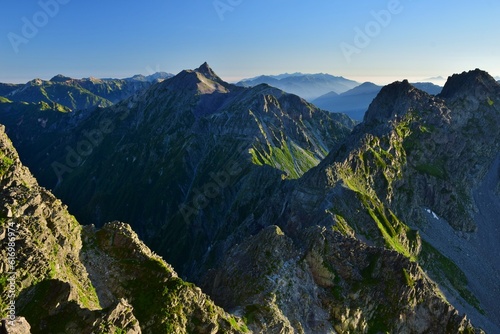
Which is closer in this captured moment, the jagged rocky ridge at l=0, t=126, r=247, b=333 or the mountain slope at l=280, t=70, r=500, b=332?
the jagged rocky ridge at l=0, t=126, r=247, b=333

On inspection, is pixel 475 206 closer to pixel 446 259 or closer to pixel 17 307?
pixel 446 259

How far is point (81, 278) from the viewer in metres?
55.3

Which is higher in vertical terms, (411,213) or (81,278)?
(81,278)

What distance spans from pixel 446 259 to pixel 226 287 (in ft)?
356

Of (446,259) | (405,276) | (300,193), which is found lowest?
(446,259)

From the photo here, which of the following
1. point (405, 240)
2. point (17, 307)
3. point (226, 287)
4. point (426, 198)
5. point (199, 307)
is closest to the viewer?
point (17, 307)

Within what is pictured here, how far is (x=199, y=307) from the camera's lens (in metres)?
56.7

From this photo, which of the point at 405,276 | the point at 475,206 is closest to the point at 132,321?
the point at 405,276

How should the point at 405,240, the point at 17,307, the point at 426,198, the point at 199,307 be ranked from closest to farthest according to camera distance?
the point at 17,307
the point at 199,307
the point at 405,240
the point at 426,198

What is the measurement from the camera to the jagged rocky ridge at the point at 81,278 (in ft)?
142

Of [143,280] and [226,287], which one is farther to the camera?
[226,287]

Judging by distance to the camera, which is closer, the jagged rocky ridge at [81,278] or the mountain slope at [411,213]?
the jagged rocky ridge at [81,278]

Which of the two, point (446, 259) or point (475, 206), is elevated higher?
point (475, 206)

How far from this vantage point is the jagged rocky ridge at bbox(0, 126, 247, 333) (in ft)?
142
